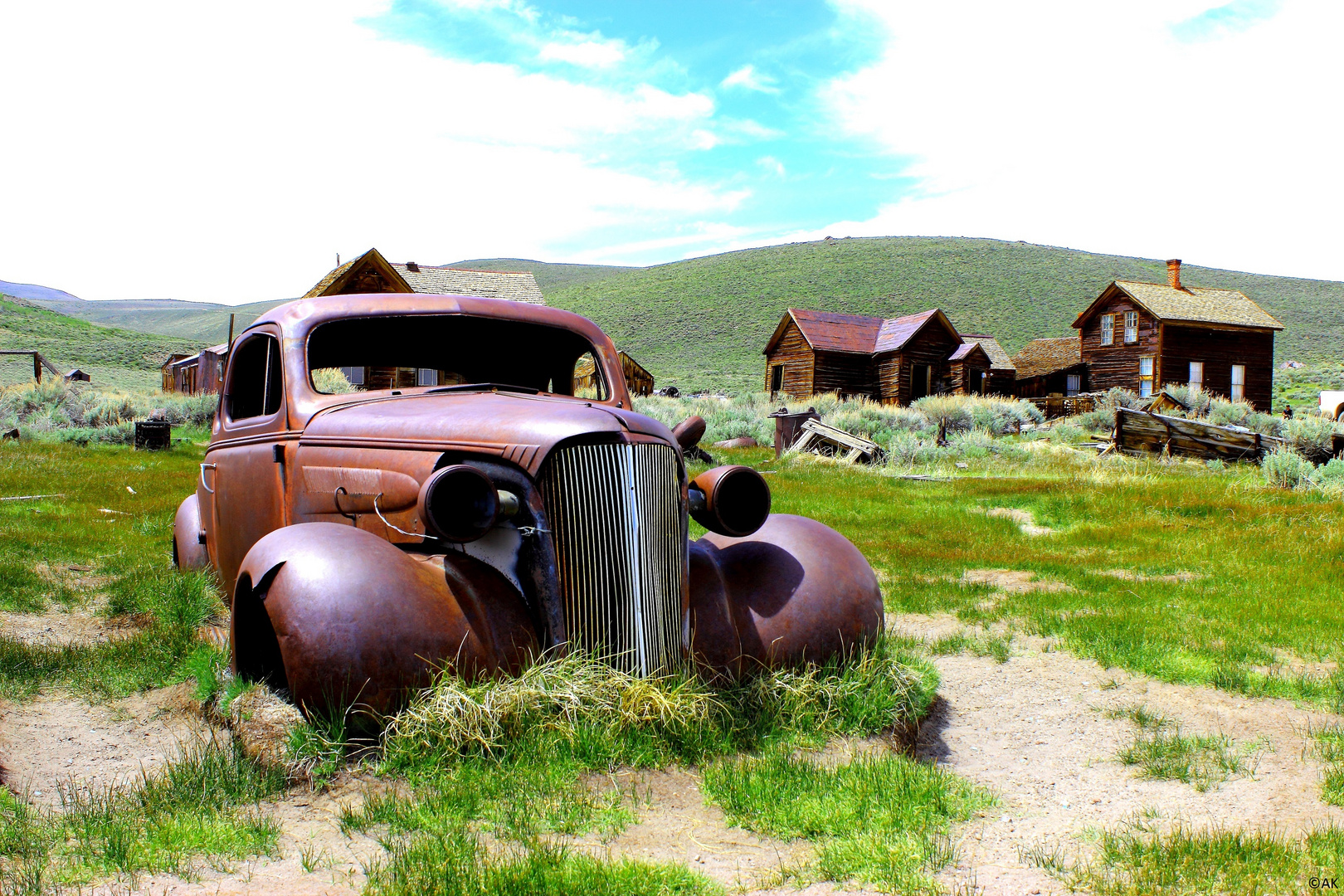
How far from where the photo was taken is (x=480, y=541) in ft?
11.5

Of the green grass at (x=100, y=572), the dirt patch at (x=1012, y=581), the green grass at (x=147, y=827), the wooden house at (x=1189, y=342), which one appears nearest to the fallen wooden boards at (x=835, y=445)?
the dirt patch at (x=1012, y=581)

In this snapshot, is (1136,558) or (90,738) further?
(1136,558)

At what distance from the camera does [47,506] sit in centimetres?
991

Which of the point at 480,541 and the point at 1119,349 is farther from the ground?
the point at 1119,349

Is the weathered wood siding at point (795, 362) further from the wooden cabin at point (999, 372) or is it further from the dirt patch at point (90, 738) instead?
the dirt patch at point (90, 738)

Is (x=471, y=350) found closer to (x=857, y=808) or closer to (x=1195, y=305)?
(x=857, y=808)

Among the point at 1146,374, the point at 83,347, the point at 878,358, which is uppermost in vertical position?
the point at 83,347

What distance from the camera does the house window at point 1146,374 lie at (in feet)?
125

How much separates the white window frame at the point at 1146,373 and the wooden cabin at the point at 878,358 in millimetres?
6687

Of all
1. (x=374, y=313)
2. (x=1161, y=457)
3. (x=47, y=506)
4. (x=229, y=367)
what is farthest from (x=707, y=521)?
(x=1161, y=457)

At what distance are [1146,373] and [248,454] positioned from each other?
41.4m

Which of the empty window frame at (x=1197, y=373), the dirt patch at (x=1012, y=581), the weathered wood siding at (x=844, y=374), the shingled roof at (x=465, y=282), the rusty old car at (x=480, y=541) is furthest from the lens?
the empty window frame at (x=1197, y=373)

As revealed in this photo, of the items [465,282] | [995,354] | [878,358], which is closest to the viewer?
[465,282]

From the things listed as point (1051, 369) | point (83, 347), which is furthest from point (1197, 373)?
point (83, 347)
